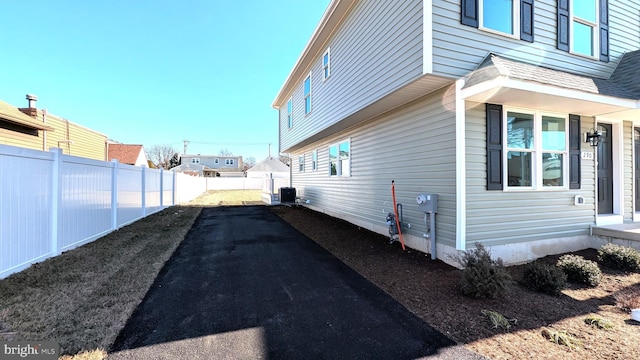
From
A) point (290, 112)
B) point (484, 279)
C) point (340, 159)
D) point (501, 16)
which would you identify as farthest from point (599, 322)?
point (290, 112)

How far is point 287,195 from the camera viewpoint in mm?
15562

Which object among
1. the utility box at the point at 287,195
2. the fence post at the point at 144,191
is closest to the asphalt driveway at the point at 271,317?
the fence post at the point at 144,191

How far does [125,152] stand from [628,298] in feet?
112

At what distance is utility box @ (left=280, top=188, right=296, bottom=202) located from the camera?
50.9 ft

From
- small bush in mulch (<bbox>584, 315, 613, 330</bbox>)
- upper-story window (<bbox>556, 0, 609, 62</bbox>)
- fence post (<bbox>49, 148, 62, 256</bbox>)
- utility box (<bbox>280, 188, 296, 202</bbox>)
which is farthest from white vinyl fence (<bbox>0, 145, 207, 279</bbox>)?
upper-story window (<bbox>556, 0, 609, 62</bbox>)

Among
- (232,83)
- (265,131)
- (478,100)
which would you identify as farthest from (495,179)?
(265,131)

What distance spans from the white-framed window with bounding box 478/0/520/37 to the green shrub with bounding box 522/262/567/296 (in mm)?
4105

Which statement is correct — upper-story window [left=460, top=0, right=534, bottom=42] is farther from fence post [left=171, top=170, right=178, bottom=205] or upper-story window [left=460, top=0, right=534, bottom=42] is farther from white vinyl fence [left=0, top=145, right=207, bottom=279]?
fence post [left=171, top=170, right=178, bottom=205]

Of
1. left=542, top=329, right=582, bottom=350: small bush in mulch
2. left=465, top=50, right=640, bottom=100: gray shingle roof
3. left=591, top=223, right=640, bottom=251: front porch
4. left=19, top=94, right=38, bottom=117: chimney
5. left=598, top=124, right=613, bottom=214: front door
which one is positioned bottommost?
left=542, top=329, right=582, bottom=350: small bush in mulch

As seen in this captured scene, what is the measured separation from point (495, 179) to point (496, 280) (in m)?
2.19

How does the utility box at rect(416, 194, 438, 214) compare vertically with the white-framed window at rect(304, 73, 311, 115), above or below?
below

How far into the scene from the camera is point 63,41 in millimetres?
13547

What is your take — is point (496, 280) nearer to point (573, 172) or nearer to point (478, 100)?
point (478, 100)

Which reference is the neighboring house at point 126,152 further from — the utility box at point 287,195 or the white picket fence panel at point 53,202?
the white picket fence panel at point 53,202
